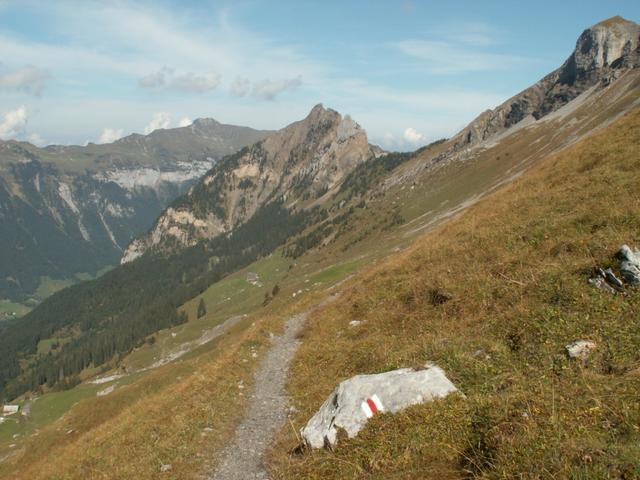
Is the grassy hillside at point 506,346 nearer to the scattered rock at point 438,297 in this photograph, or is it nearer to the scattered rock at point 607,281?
the scattered rock at point 438,297

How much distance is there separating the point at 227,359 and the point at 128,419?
598 centimetres

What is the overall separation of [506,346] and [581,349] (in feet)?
7.89

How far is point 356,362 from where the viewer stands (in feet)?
57.2

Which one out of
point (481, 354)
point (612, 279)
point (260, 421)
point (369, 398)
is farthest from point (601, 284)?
point (260, 421)

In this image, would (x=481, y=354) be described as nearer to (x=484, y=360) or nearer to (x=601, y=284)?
(x=484, y=360)

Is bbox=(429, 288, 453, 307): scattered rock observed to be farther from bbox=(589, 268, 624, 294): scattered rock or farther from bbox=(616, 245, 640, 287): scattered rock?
bbox=(616, 245, 640, 287): scattered rock

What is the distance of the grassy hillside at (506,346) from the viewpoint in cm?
770

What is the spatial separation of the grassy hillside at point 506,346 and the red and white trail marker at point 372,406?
0.29 meters

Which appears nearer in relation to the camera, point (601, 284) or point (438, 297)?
point (601, 284)

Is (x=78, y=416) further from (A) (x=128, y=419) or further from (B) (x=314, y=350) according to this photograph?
(B) (x=314, y=350)

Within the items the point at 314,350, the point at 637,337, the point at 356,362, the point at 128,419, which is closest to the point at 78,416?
the point at 128,419

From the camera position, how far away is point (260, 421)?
16.3 m

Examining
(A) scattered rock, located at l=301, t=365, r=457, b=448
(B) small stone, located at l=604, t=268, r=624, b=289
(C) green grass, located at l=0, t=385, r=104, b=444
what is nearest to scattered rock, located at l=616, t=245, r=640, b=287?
(B) small stone, located at l=604, t=268, r=624, b=289

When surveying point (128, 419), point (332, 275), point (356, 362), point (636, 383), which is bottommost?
point (332, 275)
